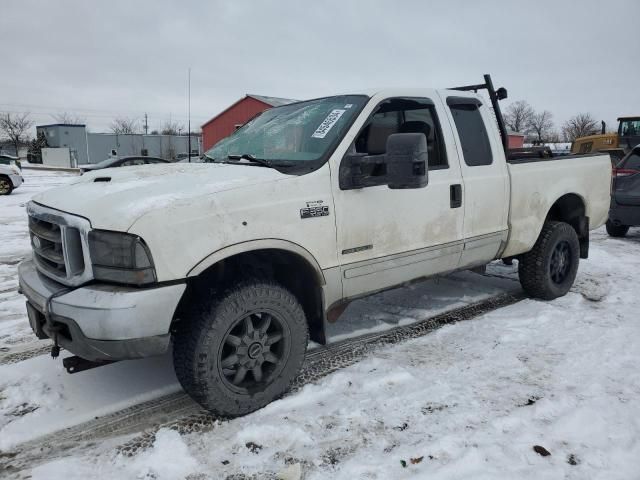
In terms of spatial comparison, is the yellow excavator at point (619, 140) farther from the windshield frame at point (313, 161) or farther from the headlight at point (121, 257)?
the headlight at point (121, 257)

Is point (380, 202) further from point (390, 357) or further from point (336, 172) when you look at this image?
point (390, 357)

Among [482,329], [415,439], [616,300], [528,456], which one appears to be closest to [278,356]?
[415,439]

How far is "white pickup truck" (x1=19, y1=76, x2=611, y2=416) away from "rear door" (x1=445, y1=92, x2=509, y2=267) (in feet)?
0.05

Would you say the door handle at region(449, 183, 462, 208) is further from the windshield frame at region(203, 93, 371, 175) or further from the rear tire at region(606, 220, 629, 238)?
the rear tire at region(606, 220, 629, 238)

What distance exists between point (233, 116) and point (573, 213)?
113 ft

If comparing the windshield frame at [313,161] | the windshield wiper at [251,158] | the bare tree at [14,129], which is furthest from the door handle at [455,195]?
the bare tree at [14,129]

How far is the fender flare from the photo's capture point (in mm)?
2596

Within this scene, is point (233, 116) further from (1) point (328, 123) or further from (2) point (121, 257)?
(2) point (121, 257)

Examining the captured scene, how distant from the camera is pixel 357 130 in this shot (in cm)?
330

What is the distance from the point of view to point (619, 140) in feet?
52.5

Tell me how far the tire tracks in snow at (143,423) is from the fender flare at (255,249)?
79 centimetres

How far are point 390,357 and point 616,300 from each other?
2.77m

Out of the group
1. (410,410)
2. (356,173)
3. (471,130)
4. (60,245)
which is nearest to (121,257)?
(60,245)

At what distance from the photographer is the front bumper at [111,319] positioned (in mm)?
2396
